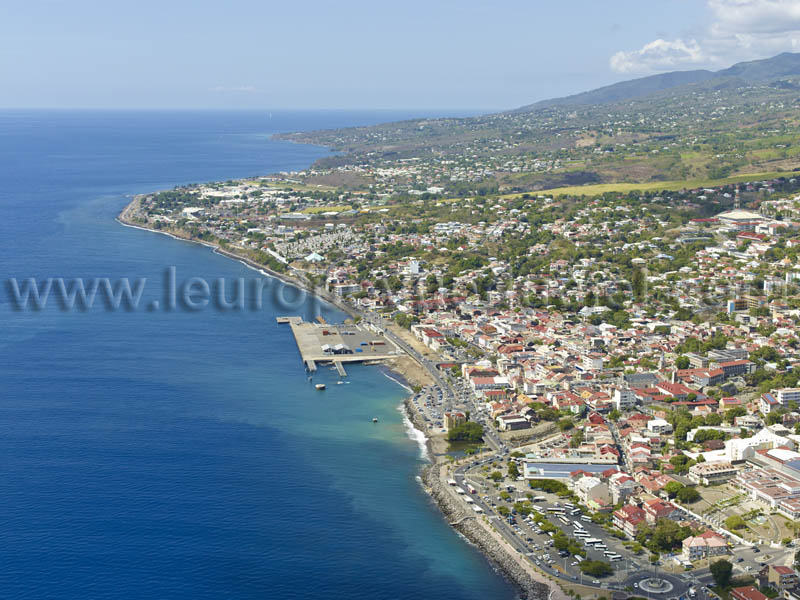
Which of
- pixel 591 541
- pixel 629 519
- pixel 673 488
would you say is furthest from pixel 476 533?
pixel 673 488

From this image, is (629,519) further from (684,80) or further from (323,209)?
(684,80)

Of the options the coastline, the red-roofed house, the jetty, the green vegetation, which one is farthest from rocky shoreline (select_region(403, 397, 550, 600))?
the jetty

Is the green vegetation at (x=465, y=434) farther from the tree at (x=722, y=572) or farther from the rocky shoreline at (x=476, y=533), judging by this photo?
the tree at (x=722, y=572)

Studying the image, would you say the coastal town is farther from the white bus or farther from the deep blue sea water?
the deep blue sea water

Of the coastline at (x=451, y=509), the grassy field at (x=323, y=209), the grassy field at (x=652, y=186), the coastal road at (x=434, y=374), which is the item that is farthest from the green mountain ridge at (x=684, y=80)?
the coastline at (x=451, y=509)

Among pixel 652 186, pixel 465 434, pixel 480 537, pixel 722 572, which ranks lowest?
pixel 480 537

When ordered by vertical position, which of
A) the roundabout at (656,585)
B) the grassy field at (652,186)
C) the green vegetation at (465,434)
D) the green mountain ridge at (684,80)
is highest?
the green mountain ridge at (684,80)

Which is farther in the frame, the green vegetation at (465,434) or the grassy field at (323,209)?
the grassy field at (323,209)
